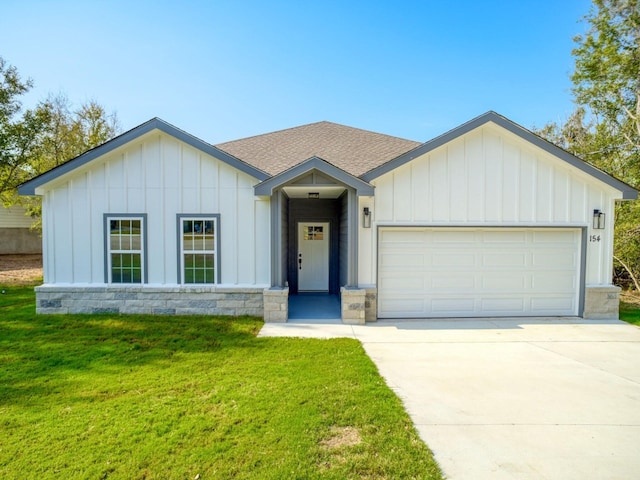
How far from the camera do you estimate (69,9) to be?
8.78 metres

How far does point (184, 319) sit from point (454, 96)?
574 inches

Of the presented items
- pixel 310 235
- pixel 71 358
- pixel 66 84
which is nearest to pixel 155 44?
pixel 310 235

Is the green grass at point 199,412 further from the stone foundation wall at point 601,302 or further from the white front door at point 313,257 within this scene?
the stone foundation wall at point 601,302

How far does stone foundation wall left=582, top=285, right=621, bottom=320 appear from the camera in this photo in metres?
8.10

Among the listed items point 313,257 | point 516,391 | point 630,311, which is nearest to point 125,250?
point 313,257

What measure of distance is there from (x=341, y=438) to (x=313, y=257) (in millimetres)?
8035

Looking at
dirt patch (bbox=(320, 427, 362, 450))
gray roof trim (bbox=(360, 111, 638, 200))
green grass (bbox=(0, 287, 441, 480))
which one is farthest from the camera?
gray roof trim (bbox=(360, 111, 638, 200))

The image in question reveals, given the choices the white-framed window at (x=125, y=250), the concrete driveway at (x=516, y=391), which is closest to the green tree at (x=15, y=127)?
the white-framed window at (x=125, y=250)

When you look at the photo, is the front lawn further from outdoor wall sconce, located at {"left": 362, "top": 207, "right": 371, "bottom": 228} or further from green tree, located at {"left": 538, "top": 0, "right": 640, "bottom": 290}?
outdoor wall sconce, located at {"left": 362, "top": 207, "right": 371, "bottom": 228}

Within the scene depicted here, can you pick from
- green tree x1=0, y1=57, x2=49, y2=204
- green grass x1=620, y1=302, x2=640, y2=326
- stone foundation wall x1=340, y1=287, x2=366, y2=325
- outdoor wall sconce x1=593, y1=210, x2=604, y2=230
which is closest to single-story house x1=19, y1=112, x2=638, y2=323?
outdoor wall sconce x1=593, y1=210, x2=604, y2=230

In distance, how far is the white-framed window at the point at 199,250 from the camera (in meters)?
8.02

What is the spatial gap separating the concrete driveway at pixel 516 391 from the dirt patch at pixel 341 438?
0.70 metres

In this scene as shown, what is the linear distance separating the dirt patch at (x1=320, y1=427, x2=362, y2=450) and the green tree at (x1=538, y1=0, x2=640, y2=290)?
12.4 metres

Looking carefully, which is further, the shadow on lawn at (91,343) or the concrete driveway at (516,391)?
the shadow on lawn at (91,343)
